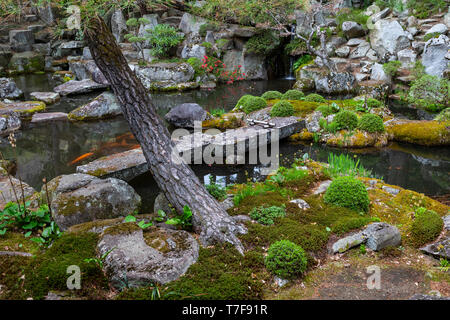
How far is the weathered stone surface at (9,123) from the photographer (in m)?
12.7

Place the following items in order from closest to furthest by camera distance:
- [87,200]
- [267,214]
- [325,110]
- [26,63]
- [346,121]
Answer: [267,214]
[87,200]
[346,121]
[325,110]
[26,63]

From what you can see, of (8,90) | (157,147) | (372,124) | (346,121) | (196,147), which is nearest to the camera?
(157,147)

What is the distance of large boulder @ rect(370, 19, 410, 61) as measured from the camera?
17.8 meters

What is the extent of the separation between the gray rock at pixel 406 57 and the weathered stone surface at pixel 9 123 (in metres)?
17.4

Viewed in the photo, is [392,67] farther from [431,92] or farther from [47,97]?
[47,97]

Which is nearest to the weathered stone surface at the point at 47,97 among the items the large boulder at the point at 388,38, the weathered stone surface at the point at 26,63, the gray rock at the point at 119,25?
the weathered stone surface at the point at 26,63

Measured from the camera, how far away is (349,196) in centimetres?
579

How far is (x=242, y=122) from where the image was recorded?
12211 millimetres

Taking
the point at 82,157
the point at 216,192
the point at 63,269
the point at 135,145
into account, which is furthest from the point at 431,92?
the point at 63,269

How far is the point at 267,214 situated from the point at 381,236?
64.0 inches

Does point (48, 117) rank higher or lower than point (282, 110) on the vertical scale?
lower

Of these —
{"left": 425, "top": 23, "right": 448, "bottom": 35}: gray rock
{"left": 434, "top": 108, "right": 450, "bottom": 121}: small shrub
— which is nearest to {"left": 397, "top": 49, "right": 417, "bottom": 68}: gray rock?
{"left": 425, "top": 23, "right": 448, "bottom": 35}: gray rock

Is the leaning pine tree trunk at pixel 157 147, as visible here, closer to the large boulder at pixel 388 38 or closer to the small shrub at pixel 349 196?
the small shrub at pixel 349 196

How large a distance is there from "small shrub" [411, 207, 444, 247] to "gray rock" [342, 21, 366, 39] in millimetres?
17267
